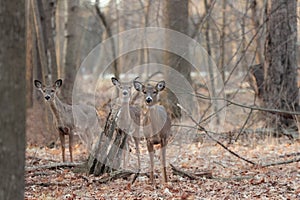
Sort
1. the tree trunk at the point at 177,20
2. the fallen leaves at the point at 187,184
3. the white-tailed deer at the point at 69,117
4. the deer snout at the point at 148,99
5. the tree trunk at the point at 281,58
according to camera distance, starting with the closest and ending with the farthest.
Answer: the fallen leaves at the point at 187,184, the deer snout at the point at 148,99, the white-tailed deer at the point at 69,117, the tree trunk at the point at 281,58, the tree trunk at the point at 177,20

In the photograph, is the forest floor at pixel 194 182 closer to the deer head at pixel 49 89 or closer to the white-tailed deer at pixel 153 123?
the white-tailed deer at pixel 153 123

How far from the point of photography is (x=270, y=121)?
544 inches

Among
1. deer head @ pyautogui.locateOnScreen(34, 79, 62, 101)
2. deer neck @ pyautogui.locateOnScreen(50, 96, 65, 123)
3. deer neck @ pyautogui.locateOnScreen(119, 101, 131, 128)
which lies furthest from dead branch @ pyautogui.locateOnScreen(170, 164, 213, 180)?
deer head @ pyautogui.locateOnScreen(34, 79, 62, 101)

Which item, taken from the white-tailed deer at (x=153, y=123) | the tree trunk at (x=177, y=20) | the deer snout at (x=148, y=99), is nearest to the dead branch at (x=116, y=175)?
the white-tailed deer at (x=153, y=123)

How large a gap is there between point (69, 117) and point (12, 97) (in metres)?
7.17

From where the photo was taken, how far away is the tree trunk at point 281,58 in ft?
44.8

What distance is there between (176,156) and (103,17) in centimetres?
1407

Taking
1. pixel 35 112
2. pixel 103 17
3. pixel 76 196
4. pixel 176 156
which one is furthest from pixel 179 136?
pixel 103 17

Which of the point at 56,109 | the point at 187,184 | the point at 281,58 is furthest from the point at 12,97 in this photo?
the point at 281,58

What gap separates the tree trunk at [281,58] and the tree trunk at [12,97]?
9478 millimetres

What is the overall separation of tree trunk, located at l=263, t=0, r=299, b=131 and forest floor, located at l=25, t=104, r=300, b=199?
2.27 meters

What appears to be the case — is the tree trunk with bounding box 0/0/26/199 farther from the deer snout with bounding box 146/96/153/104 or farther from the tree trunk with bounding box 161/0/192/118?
the tree trunk with bounding box 161/0/192/118

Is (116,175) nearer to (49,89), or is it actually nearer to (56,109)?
(56,109)

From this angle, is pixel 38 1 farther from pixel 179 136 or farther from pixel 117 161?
pixel 117 161
